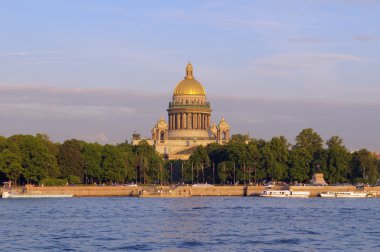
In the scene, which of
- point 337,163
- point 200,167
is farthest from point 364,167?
point 200,167

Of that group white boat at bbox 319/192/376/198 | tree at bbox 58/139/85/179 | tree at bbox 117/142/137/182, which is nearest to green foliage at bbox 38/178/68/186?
tree at bbox 58/139/85/179

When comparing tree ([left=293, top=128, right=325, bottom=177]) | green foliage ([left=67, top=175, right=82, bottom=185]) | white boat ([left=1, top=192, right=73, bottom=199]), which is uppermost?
tree ([left=293, top=128, right=325, bottom=177])

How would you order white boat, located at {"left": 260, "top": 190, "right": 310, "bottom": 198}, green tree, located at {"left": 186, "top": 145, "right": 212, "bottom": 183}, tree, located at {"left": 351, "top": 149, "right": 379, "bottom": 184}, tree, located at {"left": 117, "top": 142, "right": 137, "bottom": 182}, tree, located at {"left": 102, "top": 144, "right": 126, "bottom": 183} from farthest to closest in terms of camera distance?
green tree, located at {"left": 186, "top": 145, "right": 212, "bottom": 183}, tree, located at {"left": 117, "top": 142, "right": 137, "bottom": 182}, tree, located at {"left": 351, "top": 149, "right": 379, "bottom": 184}, tree, located at {"left": 102, "top": 144, "right": 126, "bottom": 183}, white boat, located at {"left": 260, "top": 190, "right": 310, "bottom": 198}

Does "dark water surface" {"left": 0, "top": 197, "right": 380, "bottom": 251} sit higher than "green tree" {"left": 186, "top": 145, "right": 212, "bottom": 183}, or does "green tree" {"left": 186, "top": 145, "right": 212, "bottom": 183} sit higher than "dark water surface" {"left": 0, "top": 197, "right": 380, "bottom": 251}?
"green tree" {"left": 186, "top": 145, "right": 212, "bottom": 183}

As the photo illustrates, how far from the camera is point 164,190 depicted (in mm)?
150875

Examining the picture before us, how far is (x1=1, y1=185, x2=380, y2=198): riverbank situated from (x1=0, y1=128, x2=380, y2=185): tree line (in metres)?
4.27

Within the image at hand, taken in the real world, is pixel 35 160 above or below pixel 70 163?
below

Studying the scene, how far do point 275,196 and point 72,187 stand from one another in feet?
90.4

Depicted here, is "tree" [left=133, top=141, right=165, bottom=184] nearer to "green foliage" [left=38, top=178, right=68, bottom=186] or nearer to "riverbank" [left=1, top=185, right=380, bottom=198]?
"riverbank" [left=1, top=185, right=380, bottom=198]

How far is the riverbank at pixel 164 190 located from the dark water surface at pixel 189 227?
26.3 metres

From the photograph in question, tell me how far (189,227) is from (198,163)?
313ft

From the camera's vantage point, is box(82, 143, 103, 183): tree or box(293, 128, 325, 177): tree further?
box(293, 128, 325, 177): tree

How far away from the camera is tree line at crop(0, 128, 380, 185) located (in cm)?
14862

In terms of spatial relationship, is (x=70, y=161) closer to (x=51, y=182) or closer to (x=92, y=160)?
(x=92, y=160)
